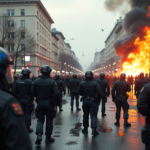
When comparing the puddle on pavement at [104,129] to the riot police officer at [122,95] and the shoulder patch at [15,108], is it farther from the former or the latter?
the shoulder patch at [15,108]

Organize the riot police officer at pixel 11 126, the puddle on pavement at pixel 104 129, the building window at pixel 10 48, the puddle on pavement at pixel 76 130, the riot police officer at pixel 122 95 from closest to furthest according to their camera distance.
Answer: the riot police officer at pixel 11 126, the puddle on pavement at pixel 76 130, the puddle on pavement at pixel 104 129, the riot police officer at pixel 122 95, the building window at pixel 10 48

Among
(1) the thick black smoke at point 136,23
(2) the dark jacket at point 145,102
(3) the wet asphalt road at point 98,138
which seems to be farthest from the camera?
(1) the thick black smoke at point 136,23

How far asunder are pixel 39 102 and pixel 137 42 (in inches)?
1223

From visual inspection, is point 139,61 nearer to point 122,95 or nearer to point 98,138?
point 122,95

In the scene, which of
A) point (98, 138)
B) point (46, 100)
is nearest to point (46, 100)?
point (46, 100)

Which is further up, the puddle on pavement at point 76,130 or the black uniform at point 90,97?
the black uniform at point 90,97

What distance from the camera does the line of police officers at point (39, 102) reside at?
140 cm

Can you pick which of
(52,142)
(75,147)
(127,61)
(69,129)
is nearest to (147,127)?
(75,147)

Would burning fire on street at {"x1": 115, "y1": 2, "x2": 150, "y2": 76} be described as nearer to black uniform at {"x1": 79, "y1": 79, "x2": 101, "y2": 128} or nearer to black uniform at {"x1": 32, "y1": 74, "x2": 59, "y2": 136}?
black uniform at {"x1": 79, "y1": 79, "x2": 101, "y2": 128}

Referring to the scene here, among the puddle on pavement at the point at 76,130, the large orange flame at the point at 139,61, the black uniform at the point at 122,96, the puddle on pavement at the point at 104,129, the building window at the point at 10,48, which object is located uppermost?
the building window at the point at 10,48

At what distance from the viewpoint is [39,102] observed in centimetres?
541

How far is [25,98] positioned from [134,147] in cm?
341

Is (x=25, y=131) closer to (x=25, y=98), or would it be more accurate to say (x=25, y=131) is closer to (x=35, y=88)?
(x=35, y=88)

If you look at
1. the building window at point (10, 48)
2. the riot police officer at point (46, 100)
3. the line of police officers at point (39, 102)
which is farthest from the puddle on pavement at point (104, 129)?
the building window at point (10, 48)
